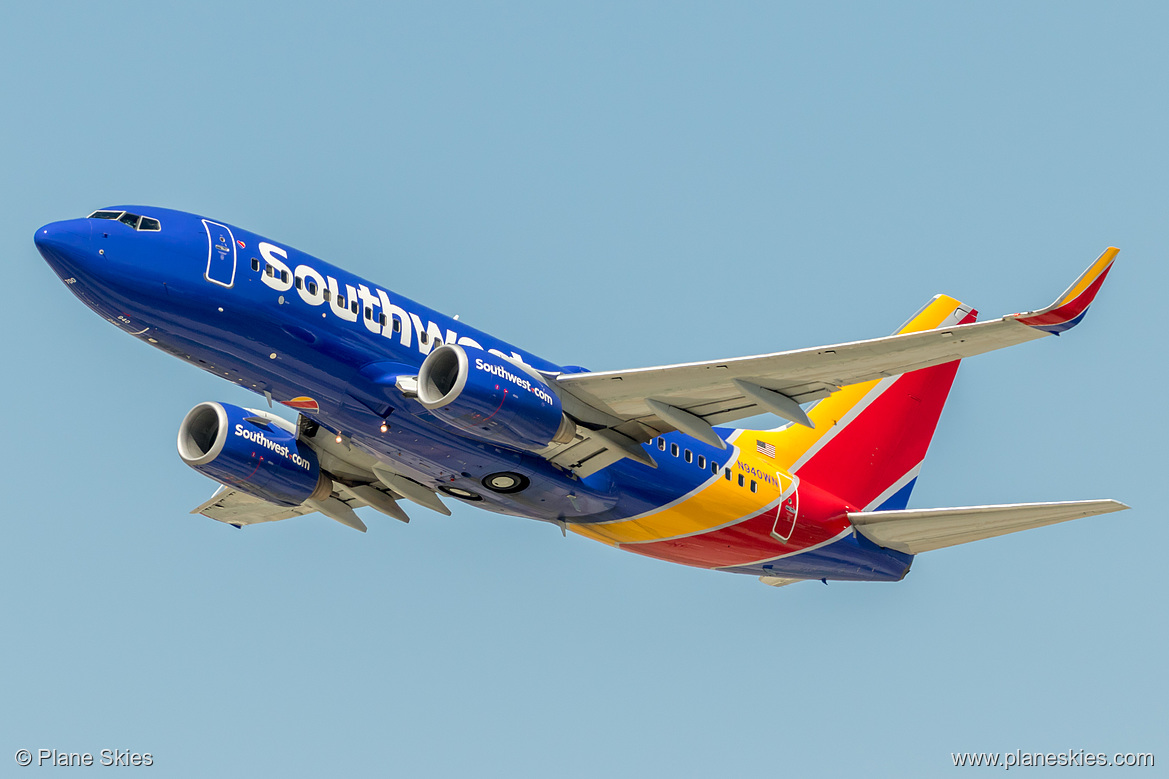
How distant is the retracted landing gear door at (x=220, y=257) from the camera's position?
27.9 metres

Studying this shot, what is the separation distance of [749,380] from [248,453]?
42.2 ft

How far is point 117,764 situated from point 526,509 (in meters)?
11.2

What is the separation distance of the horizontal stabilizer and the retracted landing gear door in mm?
17563

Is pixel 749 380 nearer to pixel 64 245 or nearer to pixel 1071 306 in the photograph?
pixel 1071 306

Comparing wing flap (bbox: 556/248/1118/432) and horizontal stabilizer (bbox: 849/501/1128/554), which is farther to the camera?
horizontal stabilizer (bbox: 849/501/1128/554)

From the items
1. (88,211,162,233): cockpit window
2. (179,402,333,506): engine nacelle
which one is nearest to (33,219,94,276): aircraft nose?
(88,211,162,233): cockpit window

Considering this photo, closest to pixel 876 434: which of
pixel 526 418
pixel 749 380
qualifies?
pixel 749 380

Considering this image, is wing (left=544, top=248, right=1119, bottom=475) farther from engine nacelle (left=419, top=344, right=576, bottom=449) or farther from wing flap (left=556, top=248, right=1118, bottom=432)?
engine nacelle (left=419, top=344, right=576, bottom=449)

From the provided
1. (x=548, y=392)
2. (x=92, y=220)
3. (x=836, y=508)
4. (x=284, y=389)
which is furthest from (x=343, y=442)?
(x=836, y=508)

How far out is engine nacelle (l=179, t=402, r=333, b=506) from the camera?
33.5 metres

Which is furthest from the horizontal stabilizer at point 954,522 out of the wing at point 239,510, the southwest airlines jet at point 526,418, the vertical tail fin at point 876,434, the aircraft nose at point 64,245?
the aircraft nose at point 64,245

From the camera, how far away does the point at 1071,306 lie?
24406 mm

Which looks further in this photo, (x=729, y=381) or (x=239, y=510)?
(x=239, y=510)

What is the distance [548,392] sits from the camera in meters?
30.0
